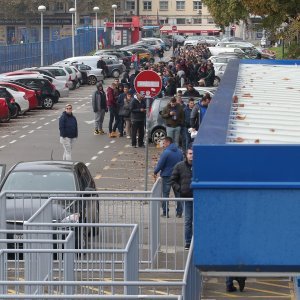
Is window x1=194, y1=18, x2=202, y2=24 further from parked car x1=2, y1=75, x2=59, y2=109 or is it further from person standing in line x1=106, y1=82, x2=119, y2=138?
person standing in line x1=106, y1=82, x2=119, y2=138

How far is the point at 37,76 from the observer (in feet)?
161

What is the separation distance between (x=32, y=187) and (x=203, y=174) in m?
11.4

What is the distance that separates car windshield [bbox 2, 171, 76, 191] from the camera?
1844cm

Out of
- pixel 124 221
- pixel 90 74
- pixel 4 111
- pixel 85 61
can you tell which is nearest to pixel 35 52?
pixel 85 61

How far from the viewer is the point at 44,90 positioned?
47.6 metres

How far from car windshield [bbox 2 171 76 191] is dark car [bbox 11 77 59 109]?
28.3 metres

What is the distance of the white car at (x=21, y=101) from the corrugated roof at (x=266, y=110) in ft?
93.2

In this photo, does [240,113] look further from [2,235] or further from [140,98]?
[140,98]

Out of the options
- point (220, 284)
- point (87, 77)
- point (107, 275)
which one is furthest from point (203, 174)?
point (87, 77)

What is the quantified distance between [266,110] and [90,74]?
53.9 metres

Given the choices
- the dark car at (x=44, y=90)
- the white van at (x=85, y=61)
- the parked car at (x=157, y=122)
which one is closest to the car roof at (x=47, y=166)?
the parked car at (x=157, y=122)

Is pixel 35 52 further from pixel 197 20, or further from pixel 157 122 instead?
pixel 197 20

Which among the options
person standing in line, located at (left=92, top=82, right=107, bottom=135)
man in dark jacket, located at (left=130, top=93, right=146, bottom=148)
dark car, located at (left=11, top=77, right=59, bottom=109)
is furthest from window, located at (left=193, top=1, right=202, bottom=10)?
man in dark jacket, located at (left=130, top=93, right=146, bottom=148)

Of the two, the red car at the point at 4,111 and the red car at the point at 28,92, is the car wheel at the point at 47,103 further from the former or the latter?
the red car at the point at 4,111
